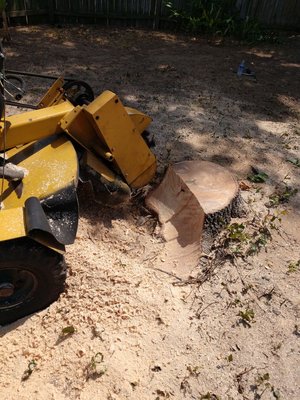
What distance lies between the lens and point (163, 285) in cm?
320

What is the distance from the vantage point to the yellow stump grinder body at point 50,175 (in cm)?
251

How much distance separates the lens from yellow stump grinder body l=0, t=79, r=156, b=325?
2.51 meters

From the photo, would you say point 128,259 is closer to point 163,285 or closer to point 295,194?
point 163,285

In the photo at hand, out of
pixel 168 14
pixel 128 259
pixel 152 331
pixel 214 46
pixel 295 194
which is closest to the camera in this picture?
pixel 152 331

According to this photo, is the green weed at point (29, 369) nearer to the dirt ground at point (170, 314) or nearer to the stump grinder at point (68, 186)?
the dirt ground at point (170, 314)

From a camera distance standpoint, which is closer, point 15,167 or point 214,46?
point 15,167

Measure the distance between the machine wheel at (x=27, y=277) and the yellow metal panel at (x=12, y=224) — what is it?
59 mm

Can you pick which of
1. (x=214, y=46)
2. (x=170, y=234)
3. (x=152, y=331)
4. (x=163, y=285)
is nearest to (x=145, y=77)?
(x=214, y=46)

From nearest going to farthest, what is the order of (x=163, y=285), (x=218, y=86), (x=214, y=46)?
(x=163, y=285), (x=218, y=86), (x=214, y=46)

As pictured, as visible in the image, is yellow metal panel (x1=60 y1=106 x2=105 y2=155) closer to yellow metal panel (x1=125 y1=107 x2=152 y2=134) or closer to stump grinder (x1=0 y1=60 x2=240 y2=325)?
stump grinder (x1=0 y1=60 x2=240 y2=325)

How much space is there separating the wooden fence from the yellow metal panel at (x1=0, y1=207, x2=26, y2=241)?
811 centimetres

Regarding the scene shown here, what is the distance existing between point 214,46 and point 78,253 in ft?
23.1

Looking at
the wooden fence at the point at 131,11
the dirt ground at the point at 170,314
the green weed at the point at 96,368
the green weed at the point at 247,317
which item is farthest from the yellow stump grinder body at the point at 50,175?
the wooden fence at the point at 131,11

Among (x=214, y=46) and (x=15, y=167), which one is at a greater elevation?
(x=15, y=167)
